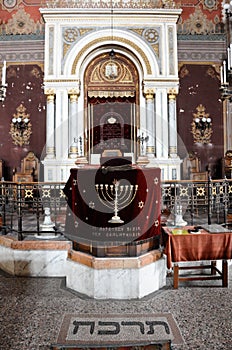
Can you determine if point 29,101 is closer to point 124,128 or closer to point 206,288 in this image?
point 124,128

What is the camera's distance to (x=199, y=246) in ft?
15.7

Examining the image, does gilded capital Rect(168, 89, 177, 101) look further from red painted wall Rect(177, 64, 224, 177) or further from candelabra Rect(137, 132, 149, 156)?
candelabra Rect(137, 132, 149, 156)

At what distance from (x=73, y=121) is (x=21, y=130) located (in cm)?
217

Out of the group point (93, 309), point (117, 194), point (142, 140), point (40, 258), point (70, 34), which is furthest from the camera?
point (70, 34)

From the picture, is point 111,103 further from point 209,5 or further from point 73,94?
point 209,5

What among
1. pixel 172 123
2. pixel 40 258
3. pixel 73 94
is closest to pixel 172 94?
pixel 172 123

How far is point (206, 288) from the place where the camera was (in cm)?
480

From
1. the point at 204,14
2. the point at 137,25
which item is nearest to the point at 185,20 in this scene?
the point at 204,14

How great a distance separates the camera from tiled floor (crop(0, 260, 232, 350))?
3363 millimetres

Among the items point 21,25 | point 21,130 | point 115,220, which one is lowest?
point 115,220

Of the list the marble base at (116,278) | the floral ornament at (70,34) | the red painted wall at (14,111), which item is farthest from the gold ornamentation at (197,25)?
the marble base at (116,278)

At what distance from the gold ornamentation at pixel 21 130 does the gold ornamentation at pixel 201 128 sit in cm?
546

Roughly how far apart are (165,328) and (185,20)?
1129 cm

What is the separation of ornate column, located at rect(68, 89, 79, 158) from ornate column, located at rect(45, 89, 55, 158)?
517 mm
